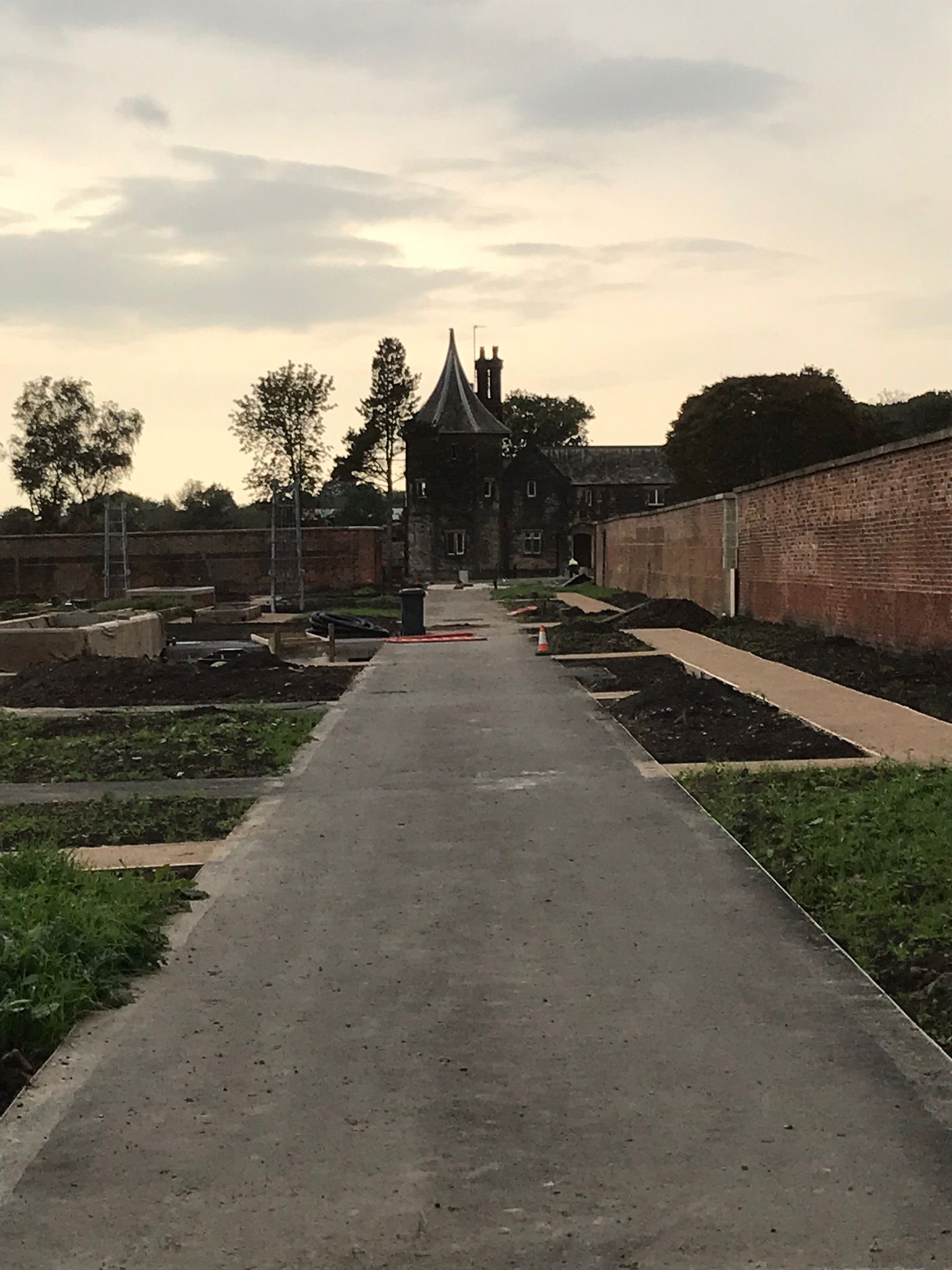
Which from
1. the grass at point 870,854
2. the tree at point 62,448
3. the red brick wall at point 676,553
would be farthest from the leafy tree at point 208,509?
the grass at point 870,854

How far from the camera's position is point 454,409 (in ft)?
318

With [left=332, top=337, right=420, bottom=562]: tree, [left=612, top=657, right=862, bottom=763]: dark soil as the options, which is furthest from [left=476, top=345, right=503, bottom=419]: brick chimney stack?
[left=612, top=657, right=862, bottom=763]: dark soil

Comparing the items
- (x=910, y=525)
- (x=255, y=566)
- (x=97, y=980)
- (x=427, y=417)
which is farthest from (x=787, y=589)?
(x=427, y=417)

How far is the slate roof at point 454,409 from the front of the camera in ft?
314

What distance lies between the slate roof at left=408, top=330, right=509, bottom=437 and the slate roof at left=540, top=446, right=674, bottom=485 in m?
8.47

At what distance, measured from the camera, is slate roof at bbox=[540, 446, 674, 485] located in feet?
346

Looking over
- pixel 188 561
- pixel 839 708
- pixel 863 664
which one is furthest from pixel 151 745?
pixel 188 561

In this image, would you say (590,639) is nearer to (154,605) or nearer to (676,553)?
(676,553)

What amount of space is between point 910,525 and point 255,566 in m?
46.4

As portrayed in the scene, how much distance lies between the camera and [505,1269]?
13.0 feet

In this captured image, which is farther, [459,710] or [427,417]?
[427,417]

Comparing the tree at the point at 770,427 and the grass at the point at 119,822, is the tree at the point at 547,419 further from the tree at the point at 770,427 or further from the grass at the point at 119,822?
the grass at the point at 119,822

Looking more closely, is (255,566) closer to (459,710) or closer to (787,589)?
(787,589)

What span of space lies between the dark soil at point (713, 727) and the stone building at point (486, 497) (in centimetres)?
7604
